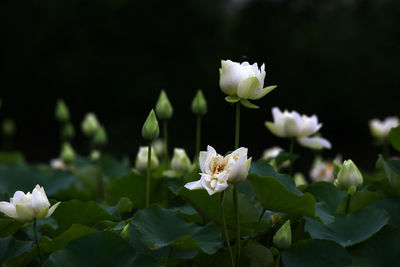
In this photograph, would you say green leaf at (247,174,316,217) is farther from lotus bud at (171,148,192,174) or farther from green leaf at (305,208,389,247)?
lotus bud at (171,148,192,174)

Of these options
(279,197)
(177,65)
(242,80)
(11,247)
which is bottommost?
(177,65)

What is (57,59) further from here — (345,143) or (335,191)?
(335,191)

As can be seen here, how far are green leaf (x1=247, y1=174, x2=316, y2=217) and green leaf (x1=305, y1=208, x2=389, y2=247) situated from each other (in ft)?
0.19

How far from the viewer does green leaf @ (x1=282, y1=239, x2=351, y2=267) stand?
764mm

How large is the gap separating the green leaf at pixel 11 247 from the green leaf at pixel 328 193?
1.74 feet

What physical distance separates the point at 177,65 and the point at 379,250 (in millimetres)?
5378

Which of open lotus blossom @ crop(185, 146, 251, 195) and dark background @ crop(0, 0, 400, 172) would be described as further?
dark background @ crop(0, 0, 400, 172)

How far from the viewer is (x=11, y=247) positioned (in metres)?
0.83

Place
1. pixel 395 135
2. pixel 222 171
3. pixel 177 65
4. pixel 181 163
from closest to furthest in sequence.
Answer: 1. pixel 222 171
2. pixel 395 135
3. pixel 181 163
4. pixel 177 65

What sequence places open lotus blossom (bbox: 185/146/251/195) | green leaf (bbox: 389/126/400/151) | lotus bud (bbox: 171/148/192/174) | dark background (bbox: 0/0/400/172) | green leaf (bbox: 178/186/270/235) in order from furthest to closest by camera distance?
dark background (bbox: 0/0/400/172) < lotus bud (bbox: 171/148/192/174) < green leaf (bbox: 389/126/400/151) < green leaf (bbox: 178/186/270/235) < open lotus blossom (bbox: 185/146/251/195)

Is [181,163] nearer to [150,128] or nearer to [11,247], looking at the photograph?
[150,128]

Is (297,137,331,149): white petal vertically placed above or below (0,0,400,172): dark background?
above

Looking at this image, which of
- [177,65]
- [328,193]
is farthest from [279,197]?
[177,65]

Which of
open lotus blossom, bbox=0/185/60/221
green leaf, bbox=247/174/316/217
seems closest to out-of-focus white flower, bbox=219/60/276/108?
green leaf, bbox=247/174/316/217
